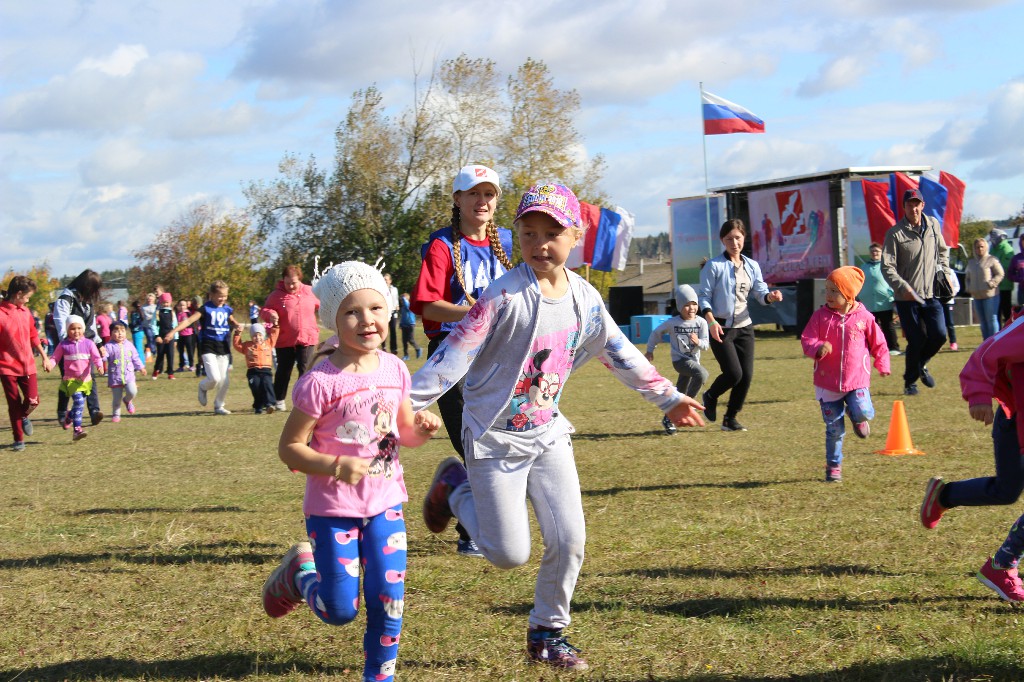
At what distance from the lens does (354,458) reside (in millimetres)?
3656

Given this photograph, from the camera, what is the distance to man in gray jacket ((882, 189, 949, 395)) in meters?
13.2

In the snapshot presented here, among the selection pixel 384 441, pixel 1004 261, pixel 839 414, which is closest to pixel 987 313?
pixel 1004 261

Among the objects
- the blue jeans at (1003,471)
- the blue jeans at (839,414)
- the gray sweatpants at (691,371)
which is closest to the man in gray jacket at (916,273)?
the gray sweatpants at (691,371)

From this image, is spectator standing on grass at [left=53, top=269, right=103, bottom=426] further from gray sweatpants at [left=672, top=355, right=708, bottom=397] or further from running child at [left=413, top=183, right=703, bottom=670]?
running child at [left=413, top=183, right=703, bottom=670]

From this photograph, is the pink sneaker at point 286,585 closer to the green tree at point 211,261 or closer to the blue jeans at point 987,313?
the blue jeans at point 987,313

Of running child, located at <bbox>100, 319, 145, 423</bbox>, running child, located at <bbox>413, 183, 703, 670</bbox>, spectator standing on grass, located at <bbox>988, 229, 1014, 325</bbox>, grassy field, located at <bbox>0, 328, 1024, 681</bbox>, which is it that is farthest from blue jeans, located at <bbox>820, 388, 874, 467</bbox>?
spectator standing on grass, located at <bbox>988, 229, 1014, 325</bbox>

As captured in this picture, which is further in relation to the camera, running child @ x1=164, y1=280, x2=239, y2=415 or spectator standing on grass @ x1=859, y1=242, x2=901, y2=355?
spectator standing on grass @ x1=859, y1=242, x2=901, y2=355

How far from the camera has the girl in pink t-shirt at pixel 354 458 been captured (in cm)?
379

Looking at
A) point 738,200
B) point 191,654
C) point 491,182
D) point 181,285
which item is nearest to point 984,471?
point 491,182

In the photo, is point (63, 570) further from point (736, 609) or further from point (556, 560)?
point (736, 609)

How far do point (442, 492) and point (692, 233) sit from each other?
30.6 meters

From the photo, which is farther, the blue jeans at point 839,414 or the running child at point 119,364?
the running child at point 119,364

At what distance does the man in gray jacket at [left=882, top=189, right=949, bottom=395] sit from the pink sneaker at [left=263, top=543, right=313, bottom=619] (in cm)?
1070

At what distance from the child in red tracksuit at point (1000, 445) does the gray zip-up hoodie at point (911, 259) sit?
838 centimetres
